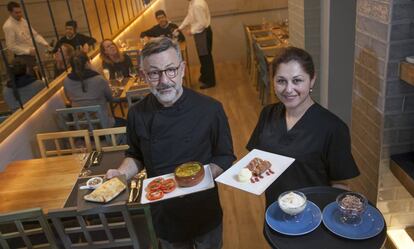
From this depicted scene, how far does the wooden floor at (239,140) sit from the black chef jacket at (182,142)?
1.18 meters

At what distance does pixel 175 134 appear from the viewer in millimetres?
1885

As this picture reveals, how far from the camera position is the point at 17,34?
16.6 feet

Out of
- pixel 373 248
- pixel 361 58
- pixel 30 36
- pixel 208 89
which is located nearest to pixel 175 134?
pixel 373 248

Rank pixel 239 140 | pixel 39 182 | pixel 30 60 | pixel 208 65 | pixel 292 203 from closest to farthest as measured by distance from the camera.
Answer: pixel 292 203 < pixel 39 182 < pixel 239 140 < pixel 30 60 < pixel 208 65

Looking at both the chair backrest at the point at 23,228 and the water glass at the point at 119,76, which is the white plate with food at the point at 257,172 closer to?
the chair backrest at the point at 23,228

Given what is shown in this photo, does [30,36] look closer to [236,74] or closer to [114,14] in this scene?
[114,14]

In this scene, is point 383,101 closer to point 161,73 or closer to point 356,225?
point 356,225

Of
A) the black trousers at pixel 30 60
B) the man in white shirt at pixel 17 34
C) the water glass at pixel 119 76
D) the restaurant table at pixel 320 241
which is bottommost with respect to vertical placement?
the water glass at pixel 119 76

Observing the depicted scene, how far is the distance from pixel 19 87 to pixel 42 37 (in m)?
2.07

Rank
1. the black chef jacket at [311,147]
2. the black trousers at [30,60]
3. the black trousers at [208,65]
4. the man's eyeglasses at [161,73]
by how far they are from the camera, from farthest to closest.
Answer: the black trousers at [208,65], the black trousers at [30,60], the man's eyeglasses at [161,73], the black chef jacket at [311,147]

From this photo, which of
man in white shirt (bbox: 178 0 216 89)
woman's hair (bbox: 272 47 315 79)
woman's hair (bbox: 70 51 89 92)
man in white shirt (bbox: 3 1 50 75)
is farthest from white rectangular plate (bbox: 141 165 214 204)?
man in white shirt (bbox: 178 0 216 89)

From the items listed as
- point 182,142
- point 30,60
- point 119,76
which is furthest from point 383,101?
point 30,60

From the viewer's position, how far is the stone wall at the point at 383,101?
1830mm

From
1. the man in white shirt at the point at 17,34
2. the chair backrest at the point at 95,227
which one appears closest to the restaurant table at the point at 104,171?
the chair backrest at the point at 95,227
